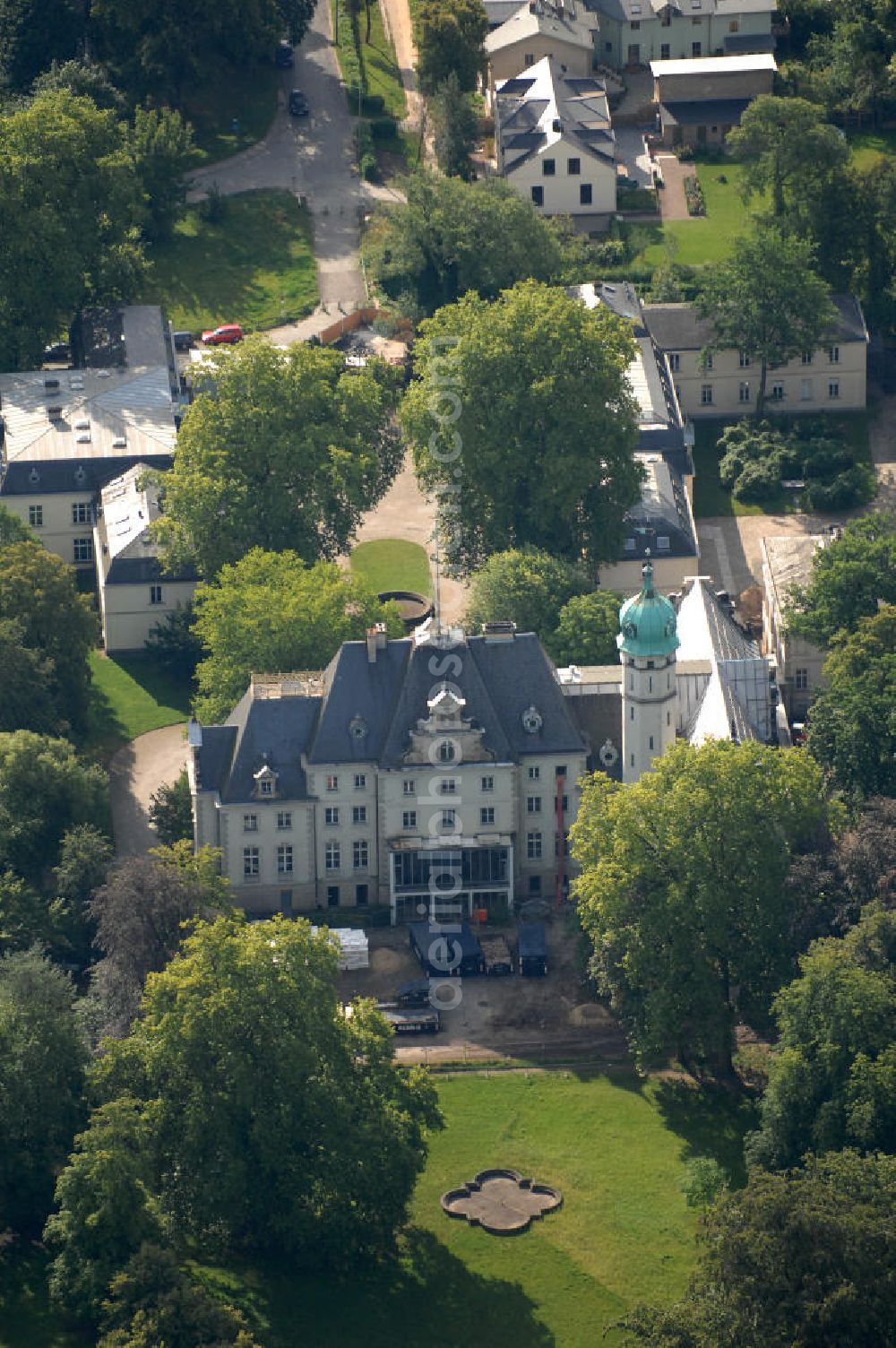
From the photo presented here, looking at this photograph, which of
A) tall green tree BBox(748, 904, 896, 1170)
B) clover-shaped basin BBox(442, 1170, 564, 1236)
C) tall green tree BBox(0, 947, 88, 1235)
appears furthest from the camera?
clover-shaped basin BBox(442, 1170, 564, 1236)

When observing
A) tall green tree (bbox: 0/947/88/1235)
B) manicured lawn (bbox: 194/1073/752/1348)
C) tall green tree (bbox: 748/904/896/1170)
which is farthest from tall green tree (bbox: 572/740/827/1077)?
tall green tree (bbox: 0/947/88/1235)

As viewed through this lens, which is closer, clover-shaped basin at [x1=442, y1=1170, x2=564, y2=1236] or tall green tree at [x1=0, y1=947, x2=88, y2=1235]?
tall green tree at [x1=0, y1=947, x2=88, y2=1235]

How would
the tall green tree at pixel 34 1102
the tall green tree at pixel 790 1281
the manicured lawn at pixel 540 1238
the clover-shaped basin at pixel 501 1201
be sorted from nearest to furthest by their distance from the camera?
the tall green tree at pixel 790 1281
the manicured lawn at pixel 540 1238
the tall green tree at pixel 34 1102
the clover-shaped basin at pixel 501 1201

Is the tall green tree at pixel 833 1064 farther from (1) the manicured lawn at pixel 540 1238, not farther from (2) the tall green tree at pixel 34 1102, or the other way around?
(2) the tall green tree at pixel 34 1102

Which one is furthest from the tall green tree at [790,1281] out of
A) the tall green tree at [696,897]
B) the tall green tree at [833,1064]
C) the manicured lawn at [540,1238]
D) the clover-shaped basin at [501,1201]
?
the tall green tree at [696,897]

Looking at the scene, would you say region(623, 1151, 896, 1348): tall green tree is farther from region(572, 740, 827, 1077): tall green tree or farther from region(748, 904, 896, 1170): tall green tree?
region(572, 740, 827, 1077): tall green tree

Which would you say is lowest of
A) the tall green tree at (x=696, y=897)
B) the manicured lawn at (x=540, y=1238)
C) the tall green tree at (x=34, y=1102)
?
the manicured lawn at (x=540, y=1238)

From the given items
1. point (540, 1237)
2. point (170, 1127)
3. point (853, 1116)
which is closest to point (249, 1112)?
point (170, 1127)
